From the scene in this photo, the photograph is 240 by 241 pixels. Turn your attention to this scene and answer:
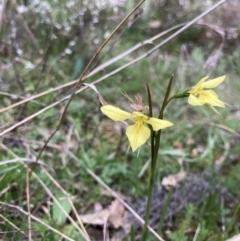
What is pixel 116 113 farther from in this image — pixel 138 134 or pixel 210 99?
pixel 210 99

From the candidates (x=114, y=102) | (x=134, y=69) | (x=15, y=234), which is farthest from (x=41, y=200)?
(x=134, y=69)

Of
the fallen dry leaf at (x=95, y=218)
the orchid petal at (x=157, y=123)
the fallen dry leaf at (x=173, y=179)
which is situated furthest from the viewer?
the fallen dry leaf at (x=173, y=179)

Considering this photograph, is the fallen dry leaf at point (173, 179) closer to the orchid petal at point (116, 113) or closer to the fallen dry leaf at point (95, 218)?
the fallen dry leaf at point (95, 218)

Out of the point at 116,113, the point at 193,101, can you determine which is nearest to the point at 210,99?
the point at 193,101

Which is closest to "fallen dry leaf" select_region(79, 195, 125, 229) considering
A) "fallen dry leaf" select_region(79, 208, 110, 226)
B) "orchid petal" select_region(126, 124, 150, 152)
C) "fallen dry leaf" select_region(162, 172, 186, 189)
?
"fallen dry leaf" select_region(79, 208, 110, 226)

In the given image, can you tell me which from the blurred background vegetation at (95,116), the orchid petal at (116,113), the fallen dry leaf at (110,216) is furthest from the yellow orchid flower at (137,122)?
the fallen dry leaf at (110,216)

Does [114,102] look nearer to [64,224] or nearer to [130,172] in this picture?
[130,172]

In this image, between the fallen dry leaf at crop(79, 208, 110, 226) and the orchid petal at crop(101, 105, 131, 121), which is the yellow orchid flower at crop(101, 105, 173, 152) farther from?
the fallen dry leaf at crop(79, 208, 110, 226)

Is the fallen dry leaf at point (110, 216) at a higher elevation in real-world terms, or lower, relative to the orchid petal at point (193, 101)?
lower
